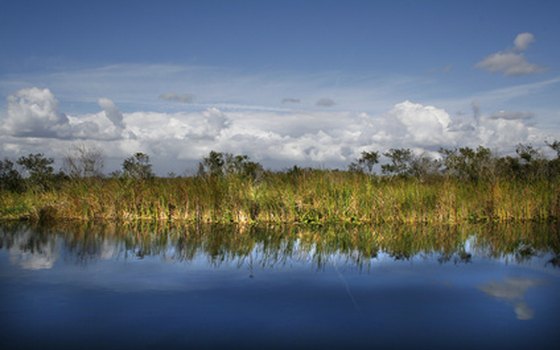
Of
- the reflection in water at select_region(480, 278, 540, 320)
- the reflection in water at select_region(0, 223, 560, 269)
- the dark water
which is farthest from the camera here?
the reflection in water at select_region(0, 223, 560, 269)

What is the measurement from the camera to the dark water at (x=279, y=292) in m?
4.61

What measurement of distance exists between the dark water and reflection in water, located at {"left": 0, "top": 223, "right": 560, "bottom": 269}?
48mm

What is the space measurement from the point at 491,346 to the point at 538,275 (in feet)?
11.7

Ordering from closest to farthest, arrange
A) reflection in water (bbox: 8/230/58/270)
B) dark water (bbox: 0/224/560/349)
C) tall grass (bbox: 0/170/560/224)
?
dark water (bbox: 0/224/560/349) < reflection in water (bbox: 8/230/58/270) < tall grass (bbox: 0/170/560/224)

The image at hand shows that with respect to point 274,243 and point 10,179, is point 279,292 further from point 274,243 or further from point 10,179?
point 10,179

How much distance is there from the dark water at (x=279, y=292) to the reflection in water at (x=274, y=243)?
0.05 meters

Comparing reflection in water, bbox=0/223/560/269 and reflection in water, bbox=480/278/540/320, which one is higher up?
reflection in water, bbox=0/223/560/269

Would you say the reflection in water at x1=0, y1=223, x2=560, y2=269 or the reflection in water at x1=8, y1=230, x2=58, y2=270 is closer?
the reflection in water at x1=8, y1=230, x2=58, y2=270

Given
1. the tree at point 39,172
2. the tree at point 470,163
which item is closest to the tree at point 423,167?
the tree at point 470,163

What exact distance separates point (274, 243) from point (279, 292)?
152 inches

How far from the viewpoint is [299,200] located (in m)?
13.3

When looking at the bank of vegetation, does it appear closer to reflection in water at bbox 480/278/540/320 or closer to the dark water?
the dark water

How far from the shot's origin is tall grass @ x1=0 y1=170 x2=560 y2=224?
13.4m

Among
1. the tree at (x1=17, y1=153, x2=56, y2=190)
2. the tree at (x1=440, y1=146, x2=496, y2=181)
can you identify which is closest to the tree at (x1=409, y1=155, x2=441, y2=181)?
the tree at (x1=440, y1=146, x2=496, y2=181)
